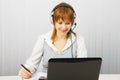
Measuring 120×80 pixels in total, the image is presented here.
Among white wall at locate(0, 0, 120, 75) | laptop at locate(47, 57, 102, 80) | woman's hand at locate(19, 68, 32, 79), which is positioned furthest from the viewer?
white wall at locate(0, 0, 120, 75)

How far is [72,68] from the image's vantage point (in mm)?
1228

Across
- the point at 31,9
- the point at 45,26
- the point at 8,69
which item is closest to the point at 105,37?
the point at 45,26

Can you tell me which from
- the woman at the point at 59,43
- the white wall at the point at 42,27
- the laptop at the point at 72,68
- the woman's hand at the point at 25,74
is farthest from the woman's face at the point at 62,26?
the white wall at the point at 42,27

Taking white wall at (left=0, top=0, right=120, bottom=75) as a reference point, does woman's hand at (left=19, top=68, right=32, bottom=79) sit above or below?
below

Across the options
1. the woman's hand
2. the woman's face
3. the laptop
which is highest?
the woman's face

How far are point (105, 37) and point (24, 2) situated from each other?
0.83 m

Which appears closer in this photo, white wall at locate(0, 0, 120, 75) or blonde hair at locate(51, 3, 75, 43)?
blonde hair at locate(51, 3, 75, 43)

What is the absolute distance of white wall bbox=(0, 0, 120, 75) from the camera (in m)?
2.29

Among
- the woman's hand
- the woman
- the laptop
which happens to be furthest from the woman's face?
the laptop

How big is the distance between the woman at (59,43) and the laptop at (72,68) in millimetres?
475

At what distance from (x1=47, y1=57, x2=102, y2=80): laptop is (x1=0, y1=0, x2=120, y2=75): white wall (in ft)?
3.72

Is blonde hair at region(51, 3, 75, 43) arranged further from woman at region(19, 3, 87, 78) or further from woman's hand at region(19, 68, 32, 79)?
woman's hand at region(19, 68, 32, 79)

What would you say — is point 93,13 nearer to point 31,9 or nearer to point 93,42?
point 93,42

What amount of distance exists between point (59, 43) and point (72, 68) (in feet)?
1.77
